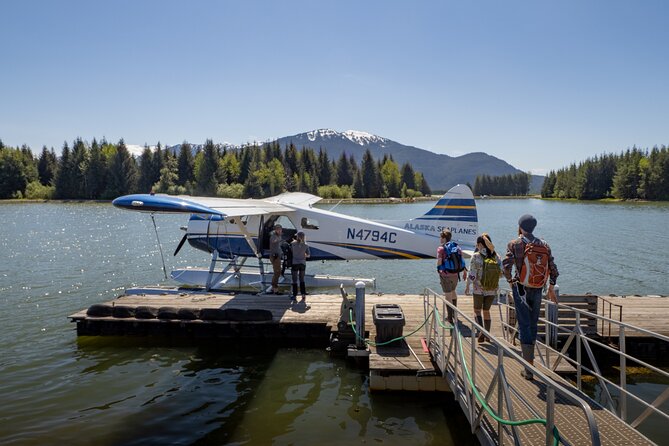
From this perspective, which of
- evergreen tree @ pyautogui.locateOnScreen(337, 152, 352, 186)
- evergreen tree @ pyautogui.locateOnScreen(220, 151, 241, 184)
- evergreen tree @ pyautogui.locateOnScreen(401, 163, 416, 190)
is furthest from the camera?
evergreen tree @ pyautogui.locateOnScreen(401, 163, 416, 190)

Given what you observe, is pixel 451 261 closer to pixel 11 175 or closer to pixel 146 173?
pixel 146 173

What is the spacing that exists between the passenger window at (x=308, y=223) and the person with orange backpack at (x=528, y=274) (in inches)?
340

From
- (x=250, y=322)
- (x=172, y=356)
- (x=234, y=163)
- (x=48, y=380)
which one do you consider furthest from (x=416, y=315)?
(x=234, y=163)

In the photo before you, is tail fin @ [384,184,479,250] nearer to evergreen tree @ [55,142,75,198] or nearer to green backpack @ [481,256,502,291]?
green backpack @ [481,256,502,291]

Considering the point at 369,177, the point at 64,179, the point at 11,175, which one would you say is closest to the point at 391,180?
the point at 369,177

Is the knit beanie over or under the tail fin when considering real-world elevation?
over

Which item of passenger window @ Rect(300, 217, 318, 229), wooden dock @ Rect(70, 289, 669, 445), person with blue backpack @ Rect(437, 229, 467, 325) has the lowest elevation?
wooden dock @ Rect(70, 289, 669, 445)

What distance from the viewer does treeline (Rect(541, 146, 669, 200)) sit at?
98.2 m

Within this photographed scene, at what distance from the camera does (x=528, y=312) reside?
5.58 meters

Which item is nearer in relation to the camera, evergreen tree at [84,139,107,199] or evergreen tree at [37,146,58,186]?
evergreen tree at [84,139,107,199]

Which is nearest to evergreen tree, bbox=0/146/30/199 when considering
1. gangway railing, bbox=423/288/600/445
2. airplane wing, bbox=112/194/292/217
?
airplane wing, bbox=112/194/292/217

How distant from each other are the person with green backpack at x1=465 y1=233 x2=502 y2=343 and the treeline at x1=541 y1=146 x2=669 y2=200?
111 metres

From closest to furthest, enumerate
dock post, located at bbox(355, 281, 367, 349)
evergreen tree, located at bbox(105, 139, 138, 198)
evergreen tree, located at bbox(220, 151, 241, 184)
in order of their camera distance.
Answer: dock post, located at bbox(355, 281, 367, 349)
evergreen tree, located at bbox(105, 139, 138, 198)
evergreen tree, located at bbox(220, 151, 241, 184)

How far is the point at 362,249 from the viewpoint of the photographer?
13617mm
